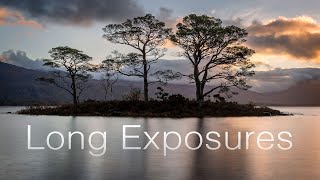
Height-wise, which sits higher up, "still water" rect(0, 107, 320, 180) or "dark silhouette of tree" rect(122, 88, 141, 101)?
"dark silhouette of tree" rect(122, 88, 141, 101)

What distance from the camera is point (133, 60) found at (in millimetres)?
72500

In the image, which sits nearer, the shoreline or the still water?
the still water

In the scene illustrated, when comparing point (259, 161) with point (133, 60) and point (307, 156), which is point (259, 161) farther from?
point (133, 60)

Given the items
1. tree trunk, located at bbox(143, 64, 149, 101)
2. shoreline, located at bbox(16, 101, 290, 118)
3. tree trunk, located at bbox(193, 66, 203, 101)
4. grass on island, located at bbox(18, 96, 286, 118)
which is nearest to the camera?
shoreline, located at bbox(16, 101, 290, 118)

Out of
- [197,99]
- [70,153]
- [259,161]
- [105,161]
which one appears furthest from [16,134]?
[197,99]

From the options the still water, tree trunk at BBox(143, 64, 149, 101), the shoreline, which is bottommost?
the still water

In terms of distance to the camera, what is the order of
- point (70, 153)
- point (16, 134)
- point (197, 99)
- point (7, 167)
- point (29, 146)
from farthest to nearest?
point (197, 99) < point (16, 134) < point (29, 146) < point (70, 153) < point (7, 167)

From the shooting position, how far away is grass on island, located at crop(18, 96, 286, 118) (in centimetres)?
6556

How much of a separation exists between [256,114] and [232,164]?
5135cm

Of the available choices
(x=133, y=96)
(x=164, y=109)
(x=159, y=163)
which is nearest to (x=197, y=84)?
(x=164, y=109)

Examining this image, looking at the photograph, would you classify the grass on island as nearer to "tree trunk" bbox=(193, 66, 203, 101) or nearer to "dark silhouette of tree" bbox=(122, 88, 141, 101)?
"tree trunk" bbox=(193, 66, 203, 101)

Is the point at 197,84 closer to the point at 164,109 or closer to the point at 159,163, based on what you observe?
the point at 164,109

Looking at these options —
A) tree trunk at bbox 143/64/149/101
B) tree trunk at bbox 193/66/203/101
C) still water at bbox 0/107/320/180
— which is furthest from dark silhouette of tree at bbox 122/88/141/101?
still water at bbox 0/107/320/180

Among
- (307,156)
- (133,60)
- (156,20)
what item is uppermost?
(156,20)
